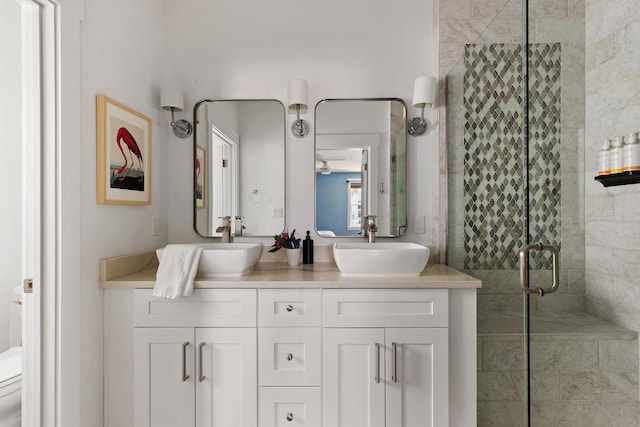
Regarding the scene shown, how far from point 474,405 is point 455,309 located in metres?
0.45

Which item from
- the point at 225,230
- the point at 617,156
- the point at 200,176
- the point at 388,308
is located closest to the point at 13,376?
the point at 225,230

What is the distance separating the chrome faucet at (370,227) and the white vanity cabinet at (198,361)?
84cm

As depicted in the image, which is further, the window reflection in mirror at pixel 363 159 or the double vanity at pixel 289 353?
the window reflection in mirror at pixel 363 159

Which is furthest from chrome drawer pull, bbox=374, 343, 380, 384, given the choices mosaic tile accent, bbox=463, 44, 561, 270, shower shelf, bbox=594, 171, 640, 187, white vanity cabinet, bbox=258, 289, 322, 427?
shower shelf, bbox=594, 171, 640, 187

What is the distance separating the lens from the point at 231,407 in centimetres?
164

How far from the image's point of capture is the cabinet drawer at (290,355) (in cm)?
163

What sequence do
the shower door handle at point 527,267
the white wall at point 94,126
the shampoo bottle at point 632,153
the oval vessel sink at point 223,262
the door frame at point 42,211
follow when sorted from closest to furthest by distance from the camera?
the shampoo bottle at point 632,153 → the shower door handle at point 527,267 → the door frame at point 42,211 → the white wall at point 94,126 → the oval vessel sink at point 223,262

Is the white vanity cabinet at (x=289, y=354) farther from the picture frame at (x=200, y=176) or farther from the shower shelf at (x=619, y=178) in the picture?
the shower shelf at (x=619, y=178)

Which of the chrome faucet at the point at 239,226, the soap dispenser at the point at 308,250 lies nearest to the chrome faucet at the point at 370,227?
the soap dispenser at the point at 308,250

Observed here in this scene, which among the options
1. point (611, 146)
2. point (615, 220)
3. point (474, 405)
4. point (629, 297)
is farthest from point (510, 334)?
point (611, 146)

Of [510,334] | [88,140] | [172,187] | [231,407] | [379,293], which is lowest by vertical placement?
[231,407]

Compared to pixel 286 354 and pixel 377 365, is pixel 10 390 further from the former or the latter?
pixel 377 365

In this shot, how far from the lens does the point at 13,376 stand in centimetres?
139

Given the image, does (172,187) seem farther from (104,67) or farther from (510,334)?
(510,334)
